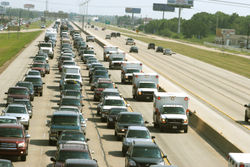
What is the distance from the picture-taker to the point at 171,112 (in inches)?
1446

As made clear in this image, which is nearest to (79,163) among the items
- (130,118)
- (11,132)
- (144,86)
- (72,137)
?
(72,137)

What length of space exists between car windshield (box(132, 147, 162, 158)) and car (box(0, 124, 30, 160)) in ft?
15.4

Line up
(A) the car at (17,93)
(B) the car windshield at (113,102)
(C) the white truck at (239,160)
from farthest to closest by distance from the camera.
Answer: (A) the car at (17,93), (B) the car windshield at (113,102), (C) the white truck at (239,160)

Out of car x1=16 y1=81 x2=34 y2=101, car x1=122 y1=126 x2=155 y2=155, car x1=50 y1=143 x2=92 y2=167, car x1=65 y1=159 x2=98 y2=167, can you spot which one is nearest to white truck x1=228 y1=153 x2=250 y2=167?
car x1=65 y1=159 x2=98 y2=167

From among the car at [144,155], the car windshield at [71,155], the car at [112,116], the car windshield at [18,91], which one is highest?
the car windshield at [71,155]

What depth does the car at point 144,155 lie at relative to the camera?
22.8 meters

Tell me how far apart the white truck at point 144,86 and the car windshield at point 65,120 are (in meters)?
20.7

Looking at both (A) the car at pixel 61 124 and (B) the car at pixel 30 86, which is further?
(B) the car at pixel 30 86

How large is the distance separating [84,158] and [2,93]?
32180mm

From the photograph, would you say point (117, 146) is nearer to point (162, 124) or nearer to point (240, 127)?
point (162, 124)

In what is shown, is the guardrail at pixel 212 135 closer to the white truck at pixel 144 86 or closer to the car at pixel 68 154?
the car at pixel 68 154

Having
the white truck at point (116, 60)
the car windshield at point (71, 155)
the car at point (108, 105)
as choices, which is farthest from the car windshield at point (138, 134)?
the white truck at point (116, 60)

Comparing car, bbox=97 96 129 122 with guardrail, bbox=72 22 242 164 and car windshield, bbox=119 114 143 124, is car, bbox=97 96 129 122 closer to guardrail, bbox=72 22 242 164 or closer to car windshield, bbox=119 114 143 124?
guardrail, bbox=72 22 242 164

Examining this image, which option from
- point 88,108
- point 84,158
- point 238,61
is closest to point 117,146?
point 84,158
